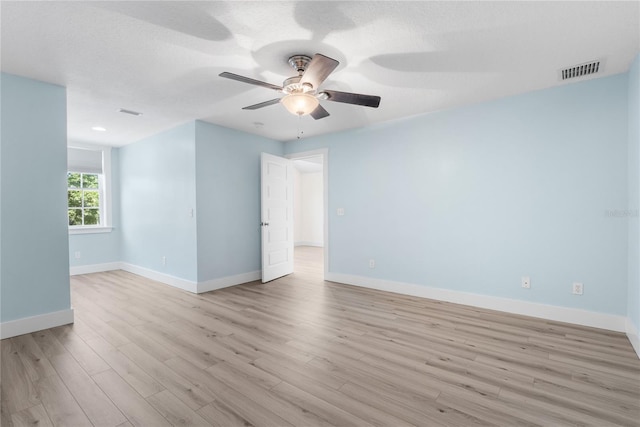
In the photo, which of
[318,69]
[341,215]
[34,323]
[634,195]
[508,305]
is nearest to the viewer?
[318,69]

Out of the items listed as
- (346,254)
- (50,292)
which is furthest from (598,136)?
(50,292)

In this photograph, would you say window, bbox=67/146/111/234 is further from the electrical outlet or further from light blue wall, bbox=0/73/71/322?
the electrical outlet

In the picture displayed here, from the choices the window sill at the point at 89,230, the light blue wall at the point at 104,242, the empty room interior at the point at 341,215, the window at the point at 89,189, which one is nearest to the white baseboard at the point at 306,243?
the empty room interior at the point at 341,215

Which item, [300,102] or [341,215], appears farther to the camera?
[341,215]

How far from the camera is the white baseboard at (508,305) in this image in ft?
9.35

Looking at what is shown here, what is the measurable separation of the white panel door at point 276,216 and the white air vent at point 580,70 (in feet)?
12.5

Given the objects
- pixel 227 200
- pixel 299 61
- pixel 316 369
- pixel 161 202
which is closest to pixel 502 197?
pixel 299 61

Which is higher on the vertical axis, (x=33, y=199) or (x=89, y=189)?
(x=89, y=189)

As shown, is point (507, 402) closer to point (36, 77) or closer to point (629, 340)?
point (629, 340)

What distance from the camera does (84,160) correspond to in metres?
5.52

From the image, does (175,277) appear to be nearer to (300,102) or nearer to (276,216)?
(276,216)

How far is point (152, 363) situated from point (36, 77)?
293 cm

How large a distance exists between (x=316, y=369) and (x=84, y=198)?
584 centimetres

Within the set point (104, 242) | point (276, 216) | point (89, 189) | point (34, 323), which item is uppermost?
point (89, 189)
